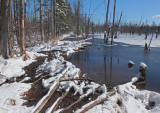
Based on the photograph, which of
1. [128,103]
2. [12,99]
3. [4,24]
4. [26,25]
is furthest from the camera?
[26,25]

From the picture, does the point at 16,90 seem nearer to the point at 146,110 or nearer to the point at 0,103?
the point at 0,103

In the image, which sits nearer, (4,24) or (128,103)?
(128,103)

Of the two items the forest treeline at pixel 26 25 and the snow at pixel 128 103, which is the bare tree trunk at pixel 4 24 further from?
the snow at pixel 128 103

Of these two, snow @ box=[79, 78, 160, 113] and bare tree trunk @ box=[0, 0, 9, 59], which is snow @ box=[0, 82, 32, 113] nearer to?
snow @ box=[79, 78, 160, 113]

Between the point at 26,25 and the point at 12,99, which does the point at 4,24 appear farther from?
the point at 26,25

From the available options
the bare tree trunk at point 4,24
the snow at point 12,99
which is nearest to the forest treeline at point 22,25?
the bare tree trunk at point 4,24

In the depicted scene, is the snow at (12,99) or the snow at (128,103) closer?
the snow at (12,99)

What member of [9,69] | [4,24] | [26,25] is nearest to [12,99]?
[9,69]

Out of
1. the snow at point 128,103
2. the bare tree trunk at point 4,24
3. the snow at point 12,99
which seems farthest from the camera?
the bare tree trunk at point 4,24

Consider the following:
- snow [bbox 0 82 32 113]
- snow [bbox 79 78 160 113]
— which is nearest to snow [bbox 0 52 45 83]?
snow [bbox 0 82 32 113]

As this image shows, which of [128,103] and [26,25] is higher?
[26,25]

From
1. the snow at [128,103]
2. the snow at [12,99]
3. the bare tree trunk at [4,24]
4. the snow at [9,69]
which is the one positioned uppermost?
the bare tree trunk at [4,24]

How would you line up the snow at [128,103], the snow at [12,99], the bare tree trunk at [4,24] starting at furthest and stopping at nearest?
the bare tree trunk at [4,24]
the snow at [128,103]
the snow at [12,99]

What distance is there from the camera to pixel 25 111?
2268 mm
